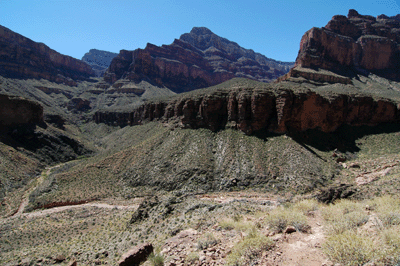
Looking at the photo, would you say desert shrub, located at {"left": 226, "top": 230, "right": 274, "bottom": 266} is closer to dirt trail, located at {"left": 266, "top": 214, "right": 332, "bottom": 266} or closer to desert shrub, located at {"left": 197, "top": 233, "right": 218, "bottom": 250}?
dirt trail, located at {"left": 266, "top": 214, "right": 332, "bottom": 266}

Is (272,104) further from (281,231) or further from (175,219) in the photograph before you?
(281,231)

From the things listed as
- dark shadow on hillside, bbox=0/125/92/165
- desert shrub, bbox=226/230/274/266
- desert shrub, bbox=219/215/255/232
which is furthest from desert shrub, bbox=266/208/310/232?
dark shadow on hillside, bbox=0/125/92/165

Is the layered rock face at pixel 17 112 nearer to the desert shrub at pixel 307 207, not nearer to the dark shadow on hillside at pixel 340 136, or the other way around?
the dark shadow on hillside at pixel 340 136

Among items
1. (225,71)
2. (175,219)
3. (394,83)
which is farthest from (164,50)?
(175,219)

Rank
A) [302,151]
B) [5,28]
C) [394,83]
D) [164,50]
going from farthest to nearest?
[164,50]
[5,28]
[394,83]
[302,151]

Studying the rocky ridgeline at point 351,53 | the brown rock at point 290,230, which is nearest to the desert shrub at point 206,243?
the brown rock at point 290,230

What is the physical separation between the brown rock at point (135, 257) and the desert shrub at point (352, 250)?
7922 millimetres

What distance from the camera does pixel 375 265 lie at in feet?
19.1

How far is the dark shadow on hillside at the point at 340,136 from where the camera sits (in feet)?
110

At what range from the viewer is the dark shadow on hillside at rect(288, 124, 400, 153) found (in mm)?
33500

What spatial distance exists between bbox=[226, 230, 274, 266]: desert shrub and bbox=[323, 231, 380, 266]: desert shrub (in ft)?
6.88

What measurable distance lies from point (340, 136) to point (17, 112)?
216 feet

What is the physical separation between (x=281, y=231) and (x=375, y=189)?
1002 cm

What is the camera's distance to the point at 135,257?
10.3m
